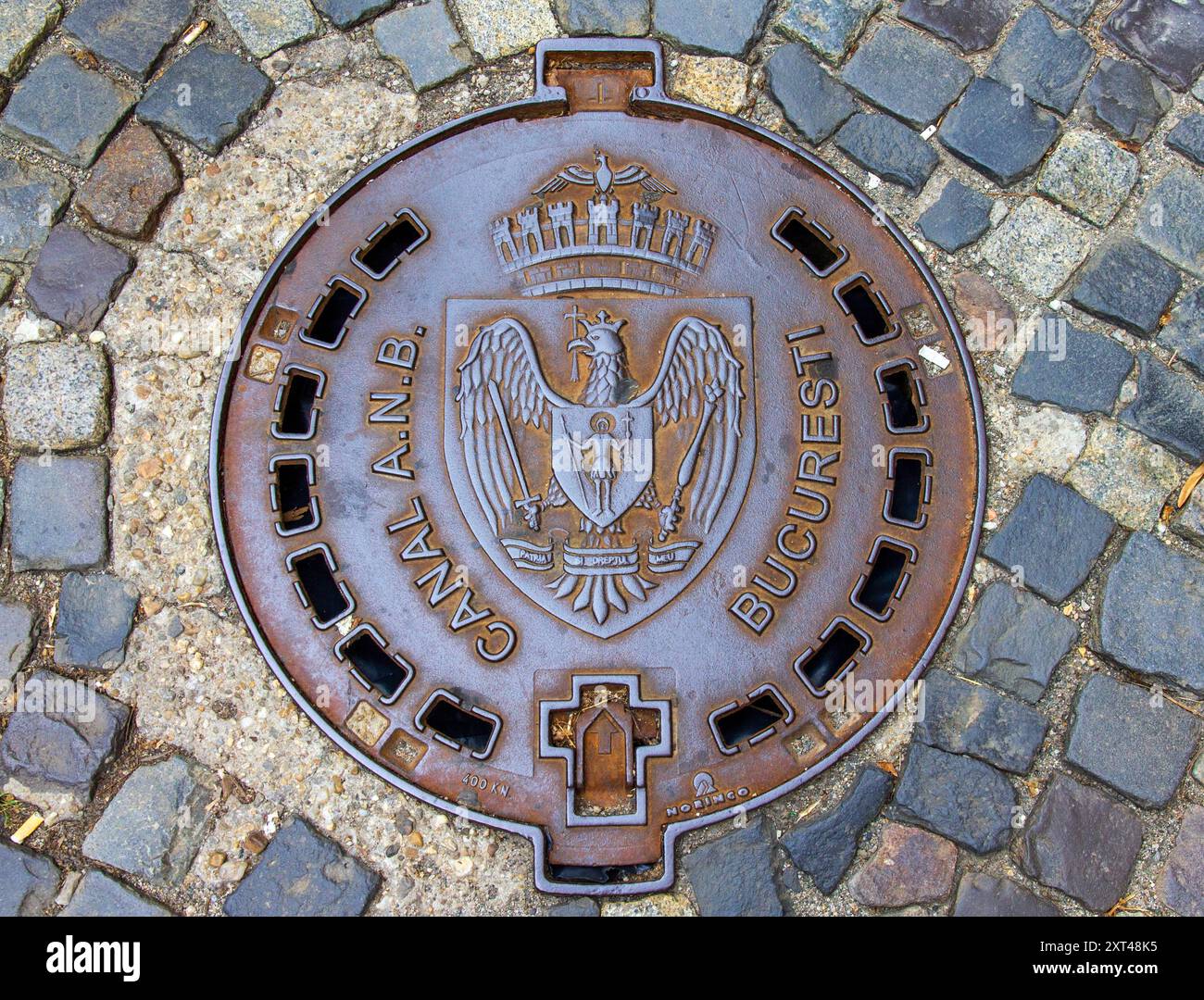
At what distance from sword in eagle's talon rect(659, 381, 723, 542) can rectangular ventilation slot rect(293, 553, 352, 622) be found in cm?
82

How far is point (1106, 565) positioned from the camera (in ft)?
8.08

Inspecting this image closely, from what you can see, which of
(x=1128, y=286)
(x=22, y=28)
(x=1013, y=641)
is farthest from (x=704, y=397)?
(x=22, y=28)

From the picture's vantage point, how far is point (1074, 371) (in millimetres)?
2527

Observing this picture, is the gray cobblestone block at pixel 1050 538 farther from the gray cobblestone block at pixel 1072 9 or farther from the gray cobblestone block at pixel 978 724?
the gray cobblestone block at pixel 1072 9

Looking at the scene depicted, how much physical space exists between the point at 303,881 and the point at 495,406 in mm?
1214

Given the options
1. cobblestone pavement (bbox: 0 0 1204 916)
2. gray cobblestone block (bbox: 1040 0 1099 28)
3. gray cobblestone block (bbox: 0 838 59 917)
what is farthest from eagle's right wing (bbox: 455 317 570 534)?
gray cobblestone block (bbox: 1040 0 1099 28)

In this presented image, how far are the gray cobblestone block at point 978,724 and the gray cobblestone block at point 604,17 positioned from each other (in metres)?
1.88

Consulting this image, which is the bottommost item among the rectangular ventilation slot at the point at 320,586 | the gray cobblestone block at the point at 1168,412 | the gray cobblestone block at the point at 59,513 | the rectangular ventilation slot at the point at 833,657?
the rectangular ventilation slot at the point at 833,657

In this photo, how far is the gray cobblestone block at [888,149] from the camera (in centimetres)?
259

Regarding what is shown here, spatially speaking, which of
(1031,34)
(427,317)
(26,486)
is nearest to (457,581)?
(427,317)

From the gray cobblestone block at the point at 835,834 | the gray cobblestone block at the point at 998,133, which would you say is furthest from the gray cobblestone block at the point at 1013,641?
the gray cobblestone block at the point at 998,133

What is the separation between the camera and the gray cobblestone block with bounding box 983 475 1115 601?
7.98 feet

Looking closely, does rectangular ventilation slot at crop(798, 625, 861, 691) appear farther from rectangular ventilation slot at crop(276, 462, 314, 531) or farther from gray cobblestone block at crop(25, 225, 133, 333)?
gray cobblestone block at crop(25, 225, 133, 333)

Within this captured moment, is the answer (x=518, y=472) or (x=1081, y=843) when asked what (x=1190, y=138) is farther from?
(x=518, y=472)
